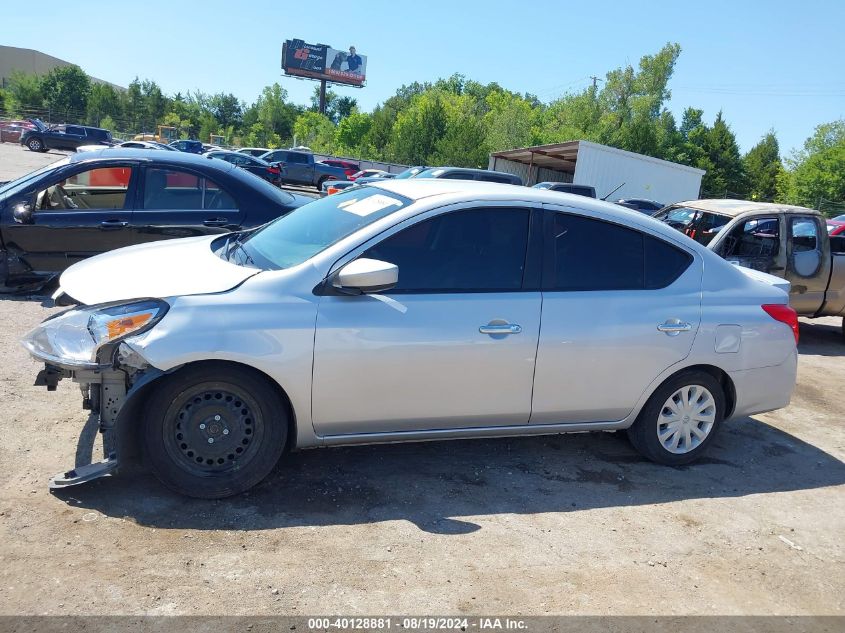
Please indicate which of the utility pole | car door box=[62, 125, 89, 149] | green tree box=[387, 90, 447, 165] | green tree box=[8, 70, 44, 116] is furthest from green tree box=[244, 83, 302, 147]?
car door box=[62, 125, 89, 149]

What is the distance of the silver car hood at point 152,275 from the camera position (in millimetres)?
3760

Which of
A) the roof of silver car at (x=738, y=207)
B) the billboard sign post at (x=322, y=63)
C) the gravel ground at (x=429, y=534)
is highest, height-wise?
the billboard sign post at (x=322, y=63)

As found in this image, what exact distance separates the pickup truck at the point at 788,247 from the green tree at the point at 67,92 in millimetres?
77664

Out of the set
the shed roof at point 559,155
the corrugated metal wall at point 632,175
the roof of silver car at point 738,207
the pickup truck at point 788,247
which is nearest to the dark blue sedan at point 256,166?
the shed roof at point 559,155

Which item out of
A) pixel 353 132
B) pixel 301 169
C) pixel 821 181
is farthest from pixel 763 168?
pixel 301 169

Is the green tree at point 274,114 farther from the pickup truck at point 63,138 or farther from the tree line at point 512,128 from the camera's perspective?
the pickup truck at point 63,138

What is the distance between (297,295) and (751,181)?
7245cm

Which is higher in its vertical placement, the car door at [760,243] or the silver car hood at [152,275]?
the car door at [760,243]

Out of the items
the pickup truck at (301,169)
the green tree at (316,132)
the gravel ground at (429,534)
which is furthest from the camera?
the green tree at (316,132)

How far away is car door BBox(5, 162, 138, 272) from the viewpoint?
23.7 ft

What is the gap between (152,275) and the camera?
3963 mm

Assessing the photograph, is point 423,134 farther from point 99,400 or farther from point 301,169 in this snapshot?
point 99,400

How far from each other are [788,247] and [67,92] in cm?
8150

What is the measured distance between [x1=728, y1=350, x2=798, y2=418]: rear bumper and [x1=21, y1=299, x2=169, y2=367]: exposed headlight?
3.66 metres
